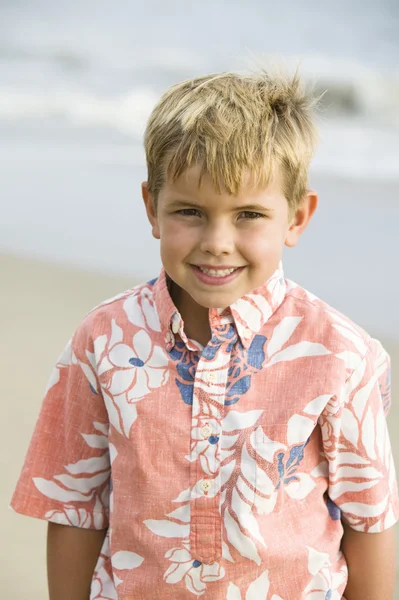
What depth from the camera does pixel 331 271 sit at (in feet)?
14.2

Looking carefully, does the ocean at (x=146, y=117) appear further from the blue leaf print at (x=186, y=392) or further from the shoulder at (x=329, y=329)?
the blue leaf print at (x=186, y=392)

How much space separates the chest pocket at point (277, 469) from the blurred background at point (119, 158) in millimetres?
597

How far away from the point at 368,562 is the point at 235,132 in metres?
0.81

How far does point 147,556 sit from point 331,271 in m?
2.91

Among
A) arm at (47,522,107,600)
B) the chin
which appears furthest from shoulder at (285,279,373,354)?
arm at (47,522,107,600)

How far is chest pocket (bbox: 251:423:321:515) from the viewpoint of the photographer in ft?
4.99

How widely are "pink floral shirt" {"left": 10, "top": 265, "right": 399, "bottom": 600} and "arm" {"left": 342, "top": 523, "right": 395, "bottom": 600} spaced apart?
2 cm

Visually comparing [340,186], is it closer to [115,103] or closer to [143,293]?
[115,103]

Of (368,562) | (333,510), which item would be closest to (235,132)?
(333,510)

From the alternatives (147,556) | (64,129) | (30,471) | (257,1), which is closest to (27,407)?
(30,471)

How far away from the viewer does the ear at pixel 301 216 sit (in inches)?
62.8

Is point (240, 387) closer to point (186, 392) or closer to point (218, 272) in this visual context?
point (186, 392)

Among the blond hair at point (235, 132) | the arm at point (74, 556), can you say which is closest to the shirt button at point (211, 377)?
the blond hair at point (235, 132)

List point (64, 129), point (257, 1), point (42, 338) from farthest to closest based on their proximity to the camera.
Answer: point (257, 1) < point (64, 129) < point (42, 338)
